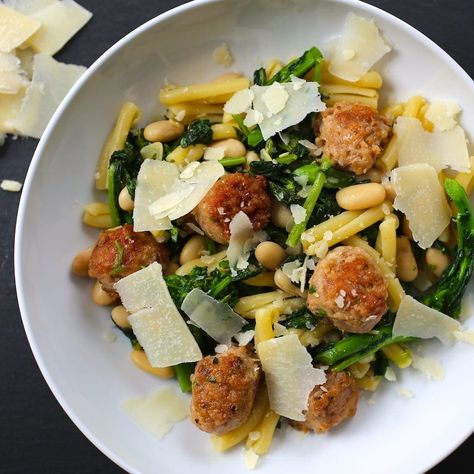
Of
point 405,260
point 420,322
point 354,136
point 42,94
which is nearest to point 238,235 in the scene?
point 354,136

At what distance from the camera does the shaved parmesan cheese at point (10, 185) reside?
3.48m

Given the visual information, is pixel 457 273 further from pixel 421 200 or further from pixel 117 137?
pixel 117 137

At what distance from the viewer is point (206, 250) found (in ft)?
9.96

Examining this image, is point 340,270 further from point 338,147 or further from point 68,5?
point 68,5

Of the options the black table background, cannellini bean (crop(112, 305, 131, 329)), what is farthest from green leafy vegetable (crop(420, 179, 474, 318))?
the black table background

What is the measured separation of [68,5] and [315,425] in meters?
2.43

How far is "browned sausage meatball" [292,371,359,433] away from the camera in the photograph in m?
2.78

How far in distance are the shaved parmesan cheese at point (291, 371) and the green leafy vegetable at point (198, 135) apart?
944mm

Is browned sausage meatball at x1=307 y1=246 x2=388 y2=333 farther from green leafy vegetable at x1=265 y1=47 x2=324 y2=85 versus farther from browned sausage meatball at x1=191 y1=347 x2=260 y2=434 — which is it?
green leafy vegetable at x1=265 y1=47 x2=324 y2=85

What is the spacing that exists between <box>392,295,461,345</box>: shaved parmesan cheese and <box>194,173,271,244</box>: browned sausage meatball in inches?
27.3

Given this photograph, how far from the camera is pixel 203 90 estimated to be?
3.01 meters

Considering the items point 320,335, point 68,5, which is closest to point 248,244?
point 320,335

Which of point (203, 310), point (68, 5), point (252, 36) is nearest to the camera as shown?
point (203, 310)

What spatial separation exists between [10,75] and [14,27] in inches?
9.7
